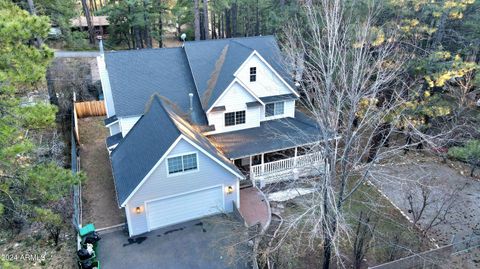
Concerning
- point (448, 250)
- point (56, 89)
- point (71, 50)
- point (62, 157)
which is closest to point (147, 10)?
point (71, 50)

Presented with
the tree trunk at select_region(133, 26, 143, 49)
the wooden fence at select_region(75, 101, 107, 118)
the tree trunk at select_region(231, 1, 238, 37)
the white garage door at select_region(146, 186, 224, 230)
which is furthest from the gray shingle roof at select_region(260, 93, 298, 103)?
the tree trunk at select_region(133, 26, 143, 49)

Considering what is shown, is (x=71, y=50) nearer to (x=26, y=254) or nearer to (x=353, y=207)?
(x=26, y=254)

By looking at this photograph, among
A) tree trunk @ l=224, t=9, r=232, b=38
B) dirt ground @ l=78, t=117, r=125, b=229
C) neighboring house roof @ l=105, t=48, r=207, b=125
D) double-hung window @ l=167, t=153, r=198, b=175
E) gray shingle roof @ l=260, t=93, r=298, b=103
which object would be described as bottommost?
dirt ground @ l=78, t=117, r=125, b=229

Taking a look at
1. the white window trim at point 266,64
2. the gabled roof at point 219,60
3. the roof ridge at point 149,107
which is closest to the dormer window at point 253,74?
the white window trim at point 266,64

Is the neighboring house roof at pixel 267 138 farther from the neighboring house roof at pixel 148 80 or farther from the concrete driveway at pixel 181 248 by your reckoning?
the concrete driveway at pixel 181 248

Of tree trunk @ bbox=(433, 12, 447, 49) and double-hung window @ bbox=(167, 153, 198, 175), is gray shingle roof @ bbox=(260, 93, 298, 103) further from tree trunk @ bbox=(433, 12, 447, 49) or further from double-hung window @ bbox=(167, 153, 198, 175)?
tree trunk @ bbox=(433, 12, 447, 49)
